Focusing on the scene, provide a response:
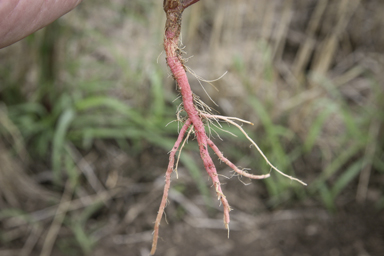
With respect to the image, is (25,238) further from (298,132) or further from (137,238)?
(298,132)

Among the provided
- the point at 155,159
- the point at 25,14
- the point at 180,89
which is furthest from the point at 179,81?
the point at 155,159

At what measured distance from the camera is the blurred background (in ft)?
4.19

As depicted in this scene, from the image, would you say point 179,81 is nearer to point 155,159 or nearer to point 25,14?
point 25,14

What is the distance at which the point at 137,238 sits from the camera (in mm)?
1302

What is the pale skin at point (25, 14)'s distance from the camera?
0.45 m

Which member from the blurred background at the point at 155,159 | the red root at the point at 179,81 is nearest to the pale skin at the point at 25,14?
the red root at the point at 179,81

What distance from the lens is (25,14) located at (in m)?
0.47

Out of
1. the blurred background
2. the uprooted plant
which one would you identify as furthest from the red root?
the blurred background

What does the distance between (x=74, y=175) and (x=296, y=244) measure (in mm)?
816

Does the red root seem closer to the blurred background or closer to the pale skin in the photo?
the pale skin

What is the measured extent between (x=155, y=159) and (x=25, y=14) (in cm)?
108

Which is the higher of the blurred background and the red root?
the red root

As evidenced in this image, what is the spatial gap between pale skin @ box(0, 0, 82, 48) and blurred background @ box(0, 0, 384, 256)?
2.26 feet

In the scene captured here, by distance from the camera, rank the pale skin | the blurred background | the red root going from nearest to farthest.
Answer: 1. the pale skin
2. the red root
3. the blurred background
